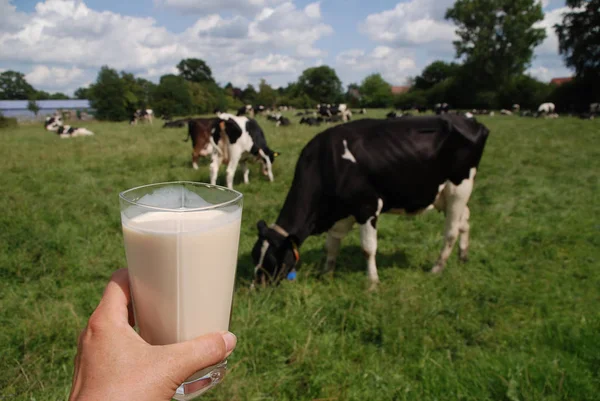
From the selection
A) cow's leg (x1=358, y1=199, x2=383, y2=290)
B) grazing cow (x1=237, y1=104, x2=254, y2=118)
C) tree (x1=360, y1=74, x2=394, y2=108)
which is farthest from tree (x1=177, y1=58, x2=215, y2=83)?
cow's leg (x1=358, y1=199, x2=383, y2=290)

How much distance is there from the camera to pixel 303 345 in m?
2.85

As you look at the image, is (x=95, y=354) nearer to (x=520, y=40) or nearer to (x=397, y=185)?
(x=397, y=185)

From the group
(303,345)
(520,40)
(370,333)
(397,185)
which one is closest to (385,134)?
(397,185)

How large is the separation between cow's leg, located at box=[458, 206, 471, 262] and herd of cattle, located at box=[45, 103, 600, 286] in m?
0.03

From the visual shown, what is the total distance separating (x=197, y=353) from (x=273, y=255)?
2.94 metres

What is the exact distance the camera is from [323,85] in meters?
84.9

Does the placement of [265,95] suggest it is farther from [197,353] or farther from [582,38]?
[197,353]

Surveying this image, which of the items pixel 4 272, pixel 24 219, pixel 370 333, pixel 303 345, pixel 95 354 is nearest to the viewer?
pixel 95 354

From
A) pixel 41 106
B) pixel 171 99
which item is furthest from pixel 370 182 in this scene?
pixel 41 106

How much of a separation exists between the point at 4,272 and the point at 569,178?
10.6 m

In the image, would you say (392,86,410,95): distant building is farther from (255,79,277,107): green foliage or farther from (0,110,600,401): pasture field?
(0,110,600,401): pasture field

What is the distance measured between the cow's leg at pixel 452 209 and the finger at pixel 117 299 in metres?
4.12

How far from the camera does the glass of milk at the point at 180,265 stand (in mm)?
1046

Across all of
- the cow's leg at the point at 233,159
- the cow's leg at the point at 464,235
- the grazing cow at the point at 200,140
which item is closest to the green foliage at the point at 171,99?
the grazing cow at the point at 200,140
